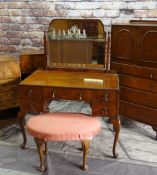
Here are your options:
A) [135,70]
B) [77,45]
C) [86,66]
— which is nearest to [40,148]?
[86,66]

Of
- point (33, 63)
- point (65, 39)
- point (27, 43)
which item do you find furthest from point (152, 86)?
point (27, 43)

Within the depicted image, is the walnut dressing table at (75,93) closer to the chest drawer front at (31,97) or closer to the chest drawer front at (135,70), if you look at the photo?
the chest drawer front at (31,97)

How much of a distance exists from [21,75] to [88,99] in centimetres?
103

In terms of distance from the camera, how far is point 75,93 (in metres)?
2.29

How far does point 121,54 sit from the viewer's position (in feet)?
9.21

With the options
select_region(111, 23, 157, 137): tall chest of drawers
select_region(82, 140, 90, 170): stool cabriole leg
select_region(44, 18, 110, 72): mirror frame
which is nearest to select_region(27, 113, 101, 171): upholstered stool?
select_region(82, 140, 90, 170): stool cabriole leg

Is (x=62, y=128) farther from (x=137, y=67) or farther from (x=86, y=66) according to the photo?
(x=137, y=67)

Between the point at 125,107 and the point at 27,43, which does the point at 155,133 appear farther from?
the point at 27,43

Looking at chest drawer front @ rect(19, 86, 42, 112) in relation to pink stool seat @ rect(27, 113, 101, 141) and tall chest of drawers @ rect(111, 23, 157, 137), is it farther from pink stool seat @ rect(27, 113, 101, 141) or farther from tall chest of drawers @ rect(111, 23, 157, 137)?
tall chest of drawers @ rect(111, 23, 157, 137)

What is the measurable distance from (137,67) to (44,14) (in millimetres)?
1439

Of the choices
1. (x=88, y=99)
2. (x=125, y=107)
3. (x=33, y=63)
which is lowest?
(x=125, y=107)

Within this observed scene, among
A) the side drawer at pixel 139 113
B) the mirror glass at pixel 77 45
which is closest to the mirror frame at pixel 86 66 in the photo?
the mirror glass at pixel 77 45

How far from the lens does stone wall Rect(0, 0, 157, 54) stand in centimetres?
322

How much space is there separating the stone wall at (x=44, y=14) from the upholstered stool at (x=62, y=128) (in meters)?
1.55
